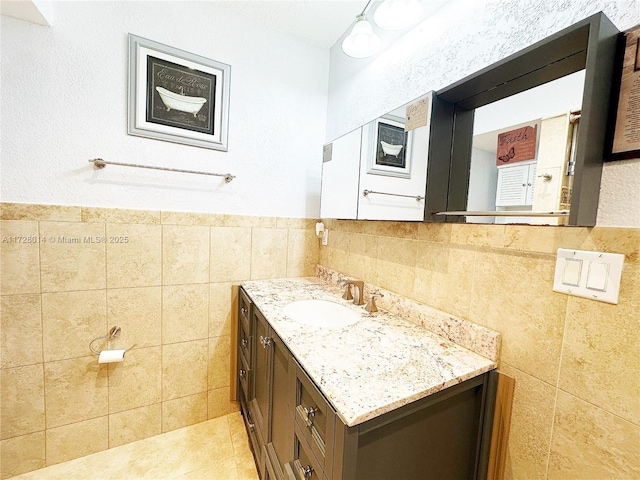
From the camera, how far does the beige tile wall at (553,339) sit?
0.63m

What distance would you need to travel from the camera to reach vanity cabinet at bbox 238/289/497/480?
639 mm

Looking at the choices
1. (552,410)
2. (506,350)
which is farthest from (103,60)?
(552,410)

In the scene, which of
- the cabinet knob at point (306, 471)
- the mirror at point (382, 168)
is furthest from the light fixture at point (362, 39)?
the cabinet knob at point (306, 471)

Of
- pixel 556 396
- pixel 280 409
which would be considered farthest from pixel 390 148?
pixel 280 409

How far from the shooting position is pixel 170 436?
61.2 inches

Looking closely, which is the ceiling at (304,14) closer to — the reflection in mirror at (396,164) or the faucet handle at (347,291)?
the reflection in mirror at (396,164)

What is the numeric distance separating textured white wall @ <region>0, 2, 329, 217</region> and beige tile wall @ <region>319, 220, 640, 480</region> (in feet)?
3.87

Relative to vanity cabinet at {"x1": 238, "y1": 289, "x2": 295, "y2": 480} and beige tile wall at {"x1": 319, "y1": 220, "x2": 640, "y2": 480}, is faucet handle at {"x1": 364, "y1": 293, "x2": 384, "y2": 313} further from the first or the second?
vanity cabinet at {"x1": 238, "y1": 289, "x2": 295, "y2": 480}

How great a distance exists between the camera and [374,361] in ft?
2.71

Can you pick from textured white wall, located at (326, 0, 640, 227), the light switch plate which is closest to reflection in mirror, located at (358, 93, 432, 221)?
textured white wall, located at (326, 0, 640, 227)

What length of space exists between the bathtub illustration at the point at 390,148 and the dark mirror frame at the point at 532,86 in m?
0.19

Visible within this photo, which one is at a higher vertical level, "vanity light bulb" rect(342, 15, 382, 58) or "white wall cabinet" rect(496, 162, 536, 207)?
"vanity light bulb" rect(342, 15, 382, 58)

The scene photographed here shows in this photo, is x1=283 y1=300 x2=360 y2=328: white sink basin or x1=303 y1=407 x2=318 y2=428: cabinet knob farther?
x1=283 y1=300 x2=360 y2=328: white sink basin

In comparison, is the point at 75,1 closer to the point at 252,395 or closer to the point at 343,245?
the point at 343,245
